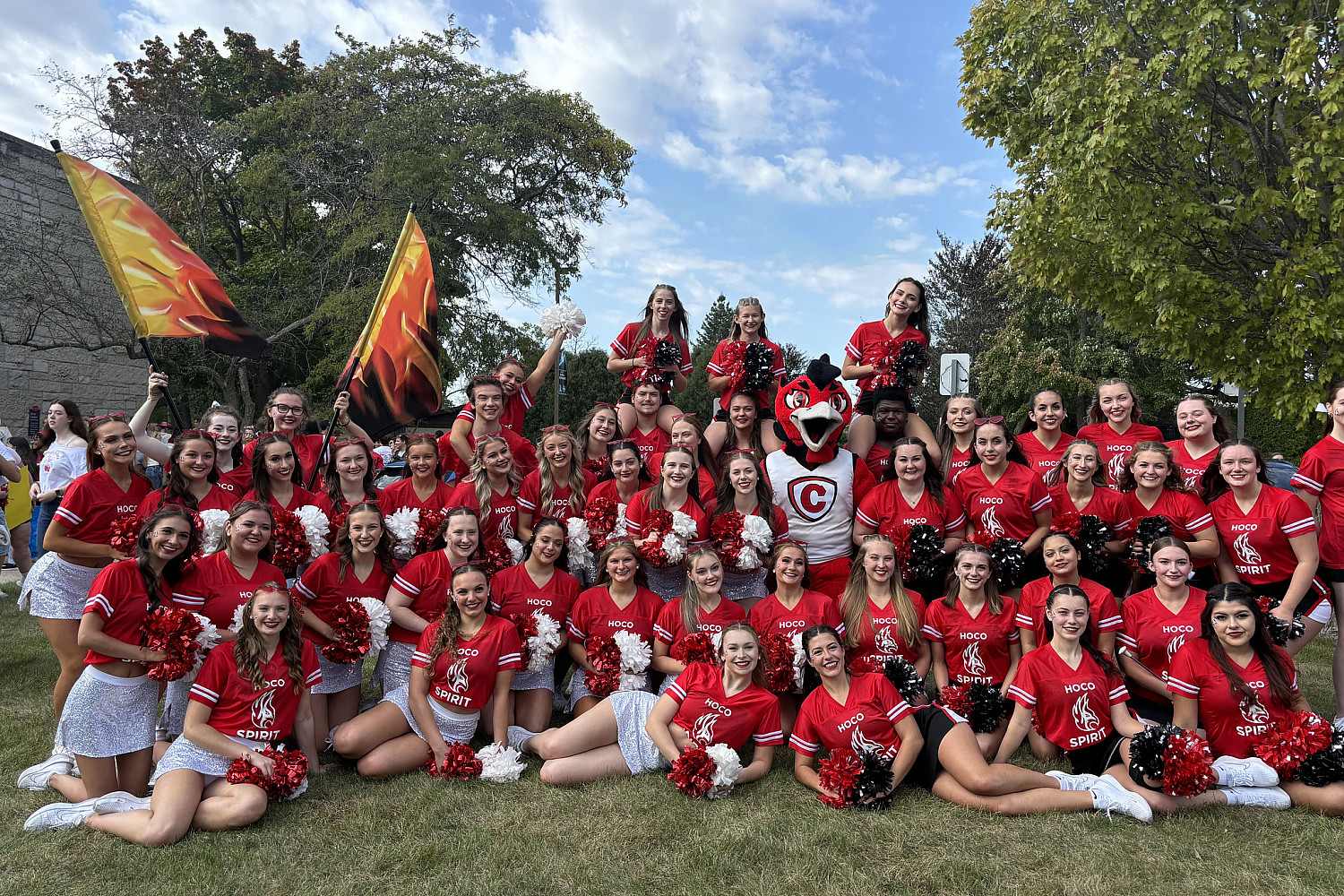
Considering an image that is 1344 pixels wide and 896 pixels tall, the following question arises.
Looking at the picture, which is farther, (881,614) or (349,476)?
(349,476)

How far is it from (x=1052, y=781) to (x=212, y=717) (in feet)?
13.8

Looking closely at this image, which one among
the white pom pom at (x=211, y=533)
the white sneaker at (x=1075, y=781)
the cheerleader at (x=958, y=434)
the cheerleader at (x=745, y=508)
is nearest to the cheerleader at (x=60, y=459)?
the white pom pom at (x=211, y=533)

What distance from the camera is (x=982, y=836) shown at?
12.4 feet

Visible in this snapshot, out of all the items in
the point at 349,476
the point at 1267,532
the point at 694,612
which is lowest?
the point at 694,612

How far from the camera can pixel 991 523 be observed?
17.4 feet

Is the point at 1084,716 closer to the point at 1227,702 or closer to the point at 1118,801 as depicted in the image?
the point at 1118,801

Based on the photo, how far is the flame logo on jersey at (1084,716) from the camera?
4.32 metres

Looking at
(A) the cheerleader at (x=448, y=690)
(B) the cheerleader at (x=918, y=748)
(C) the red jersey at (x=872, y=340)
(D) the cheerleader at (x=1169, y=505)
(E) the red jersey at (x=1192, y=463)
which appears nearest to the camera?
(B) the cheerleader at (x=918, y=748)

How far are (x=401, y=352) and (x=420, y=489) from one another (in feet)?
4.59

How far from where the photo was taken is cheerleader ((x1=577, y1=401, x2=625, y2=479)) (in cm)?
632

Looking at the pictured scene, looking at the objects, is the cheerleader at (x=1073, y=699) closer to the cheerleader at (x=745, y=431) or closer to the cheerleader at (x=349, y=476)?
the cheerleader at (x=745, y=431)

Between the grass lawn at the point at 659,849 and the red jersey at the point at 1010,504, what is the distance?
6.04 ft

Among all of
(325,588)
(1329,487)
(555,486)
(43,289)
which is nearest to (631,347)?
(555,486)

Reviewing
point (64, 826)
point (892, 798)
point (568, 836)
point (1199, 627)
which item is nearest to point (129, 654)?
point (64, 826)
